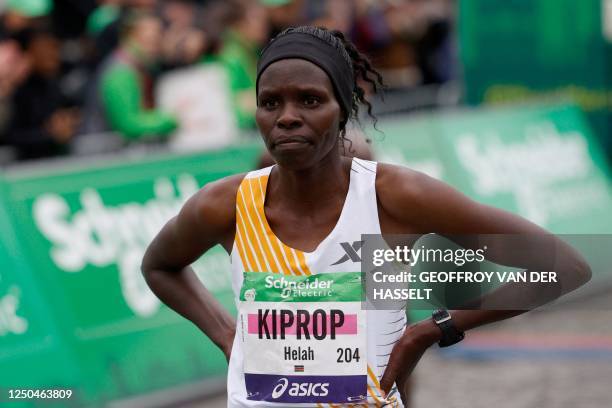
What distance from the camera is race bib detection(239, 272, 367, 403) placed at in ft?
12.8

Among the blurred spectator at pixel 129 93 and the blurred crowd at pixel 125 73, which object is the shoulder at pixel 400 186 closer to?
the blurred crowd at pixel 125 73

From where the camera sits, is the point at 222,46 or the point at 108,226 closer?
the point at 108,226

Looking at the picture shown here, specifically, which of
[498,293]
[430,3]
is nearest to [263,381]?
[498,293]

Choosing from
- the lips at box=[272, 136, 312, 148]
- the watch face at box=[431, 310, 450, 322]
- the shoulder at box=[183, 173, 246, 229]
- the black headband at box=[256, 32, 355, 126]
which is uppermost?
the black headband at box=[256, 32, 355, 126]

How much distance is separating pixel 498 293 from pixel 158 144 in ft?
21.2

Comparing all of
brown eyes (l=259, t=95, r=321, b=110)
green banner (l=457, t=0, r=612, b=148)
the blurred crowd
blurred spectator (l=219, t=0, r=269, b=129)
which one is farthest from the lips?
green banner (l=457, t=0, r=612, b=148)

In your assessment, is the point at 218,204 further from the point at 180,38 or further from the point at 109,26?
the point at 180,38

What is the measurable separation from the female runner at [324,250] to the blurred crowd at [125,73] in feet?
17.2

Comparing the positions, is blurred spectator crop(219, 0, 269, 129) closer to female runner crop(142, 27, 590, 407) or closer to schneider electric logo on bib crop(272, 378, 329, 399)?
female runner crop(142, 27, 590, 407)

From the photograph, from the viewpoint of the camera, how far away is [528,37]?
13078 mm

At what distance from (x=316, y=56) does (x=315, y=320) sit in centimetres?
78

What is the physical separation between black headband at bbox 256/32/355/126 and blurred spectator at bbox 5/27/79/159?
614 centimetres

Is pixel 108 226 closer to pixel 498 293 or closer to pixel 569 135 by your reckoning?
pixel 498 293

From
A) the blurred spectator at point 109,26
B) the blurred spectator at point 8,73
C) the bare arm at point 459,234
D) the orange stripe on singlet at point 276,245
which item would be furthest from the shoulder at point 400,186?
the blurred spectator at point 109,26
